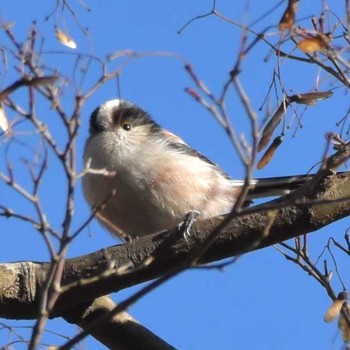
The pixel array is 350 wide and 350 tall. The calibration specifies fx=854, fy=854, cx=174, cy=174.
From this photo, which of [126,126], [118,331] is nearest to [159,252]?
[118,331]

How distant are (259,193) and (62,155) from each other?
9.87 ft

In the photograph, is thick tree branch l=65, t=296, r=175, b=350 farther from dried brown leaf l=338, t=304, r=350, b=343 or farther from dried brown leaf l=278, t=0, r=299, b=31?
dried brown leaf l=278, t=0, r=299, b=31

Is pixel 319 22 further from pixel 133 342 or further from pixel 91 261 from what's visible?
pixel 133 342

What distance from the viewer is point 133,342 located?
3510mm

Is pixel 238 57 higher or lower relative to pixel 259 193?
lower

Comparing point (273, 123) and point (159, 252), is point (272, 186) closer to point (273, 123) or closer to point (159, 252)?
point (273, 123)

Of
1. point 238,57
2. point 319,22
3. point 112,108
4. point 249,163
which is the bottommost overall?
point 249,163

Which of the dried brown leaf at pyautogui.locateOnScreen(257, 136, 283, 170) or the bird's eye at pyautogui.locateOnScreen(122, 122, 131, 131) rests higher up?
the bird's eye at pyautogui.locateOnScreen(122, 122, 131, 131)

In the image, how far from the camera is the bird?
180 inches

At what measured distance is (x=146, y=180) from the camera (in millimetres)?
4609

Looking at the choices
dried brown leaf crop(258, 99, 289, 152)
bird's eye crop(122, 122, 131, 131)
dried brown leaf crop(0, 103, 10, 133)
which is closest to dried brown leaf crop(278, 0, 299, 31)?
dried brown leaf crop(258, 99, 289, 152)

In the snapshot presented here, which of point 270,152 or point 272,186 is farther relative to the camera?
point 272,186

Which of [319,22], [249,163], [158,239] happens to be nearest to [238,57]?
[249,163]

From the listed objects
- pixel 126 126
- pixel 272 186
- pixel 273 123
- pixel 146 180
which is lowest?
pixel 273 123
